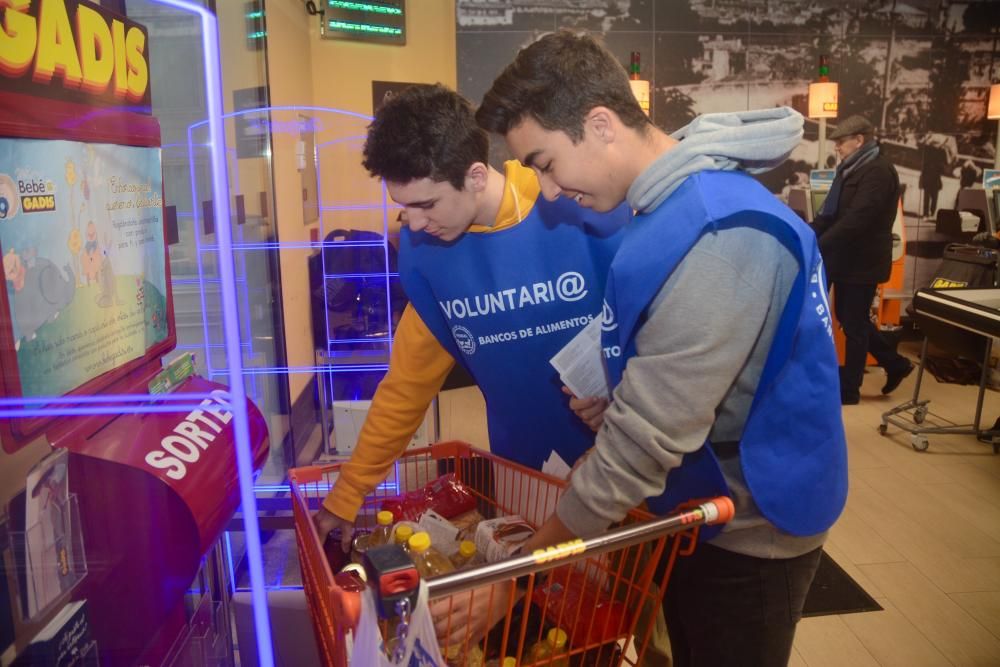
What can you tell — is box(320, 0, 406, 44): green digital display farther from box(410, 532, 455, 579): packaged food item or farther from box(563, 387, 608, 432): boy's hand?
box(410, 532, 455, 579): packaged food item

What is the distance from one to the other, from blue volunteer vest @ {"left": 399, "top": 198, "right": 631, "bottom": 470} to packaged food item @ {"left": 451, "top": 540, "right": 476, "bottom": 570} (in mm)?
395

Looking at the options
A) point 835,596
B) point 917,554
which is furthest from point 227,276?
point 917,554

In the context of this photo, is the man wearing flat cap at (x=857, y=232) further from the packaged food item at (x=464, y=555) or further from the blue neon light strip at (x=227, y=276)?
the blue neon light strip at (x=227, y=276)

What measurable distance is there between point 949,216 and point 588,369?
7139mm

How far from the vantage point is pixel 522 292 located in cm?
154

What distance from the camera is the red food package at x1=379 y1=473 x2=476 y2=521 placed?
4.95ft

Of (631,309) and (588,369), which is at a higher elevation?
(631,309)

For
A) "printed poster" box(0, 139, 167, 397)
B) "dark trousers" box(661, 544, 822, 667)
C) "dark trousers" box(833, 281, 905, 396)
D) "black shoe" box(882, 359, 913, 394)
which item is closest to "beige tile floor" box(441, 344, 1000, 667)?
"dark trousers" box(833, 281, 905, 396)

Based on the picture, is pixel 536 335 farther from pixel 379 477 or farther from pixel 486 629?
pixel 486 629

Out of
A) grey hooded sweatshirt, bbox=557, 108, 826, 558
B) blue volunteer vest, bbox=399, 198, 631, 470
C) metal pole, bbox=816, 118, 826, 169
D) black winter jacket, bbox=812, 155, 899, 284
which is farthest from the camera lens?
metal pole, bbox=816, 118, 826, 169

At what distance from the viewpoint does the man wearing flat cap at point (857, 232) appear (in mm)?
4844

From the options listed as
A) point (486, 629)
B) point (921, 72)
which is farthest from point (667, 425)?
point (921, 72)

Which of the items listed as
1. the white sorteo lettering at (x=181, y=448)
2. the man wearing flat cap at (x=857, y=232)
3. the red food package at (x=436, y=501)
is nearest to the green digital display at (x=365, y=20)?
the man wearing flat cap at (x=857, y=232)

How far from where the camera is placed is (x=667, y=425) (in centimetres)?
98
